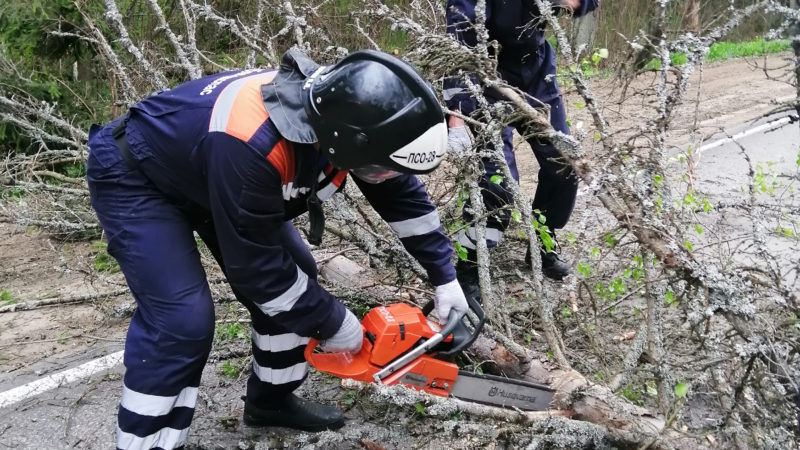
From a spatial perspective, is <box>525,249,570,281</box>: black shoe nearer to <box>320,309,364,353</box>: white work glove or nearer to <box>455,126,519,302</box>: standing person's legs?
<box>455,126,519,302</box>: standing person's legs

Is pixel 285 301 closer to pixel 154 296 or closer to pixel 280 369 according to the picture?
pixel 154 296

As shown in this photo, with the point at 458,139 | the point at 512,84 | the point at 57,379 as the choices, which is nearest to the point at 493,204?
the point at 458,139

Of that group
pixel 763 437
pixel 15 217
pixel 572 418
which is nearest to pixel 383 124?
pixel 572 418

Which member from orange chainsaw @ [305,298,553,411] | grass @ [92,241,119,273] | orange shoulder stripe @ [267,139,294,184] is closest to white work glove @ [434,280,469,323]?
orange chainsaw @ [305,298,553,411]

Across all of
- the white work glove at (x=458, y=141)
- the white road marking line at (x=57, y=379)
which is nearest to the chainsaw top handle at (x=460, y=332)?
the white work glove at (x=458, y=141)

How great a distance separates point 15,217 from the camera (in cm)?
464

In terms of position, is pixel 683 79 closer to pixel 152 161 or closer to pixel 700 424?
pixel 700 424

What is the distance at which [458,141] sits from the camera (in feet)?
10.8

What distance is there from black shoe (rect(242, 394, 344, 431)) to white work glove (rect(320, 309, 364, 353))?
21.3 inches

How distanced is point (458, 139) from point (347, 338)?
54.8 inches

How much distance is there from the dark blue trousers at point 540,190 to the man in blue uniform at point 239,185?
1.19m

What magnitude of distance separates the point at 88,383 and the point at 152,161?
5.04ft

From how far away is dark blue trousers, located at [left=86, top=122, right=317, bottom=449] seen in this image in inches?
83.6

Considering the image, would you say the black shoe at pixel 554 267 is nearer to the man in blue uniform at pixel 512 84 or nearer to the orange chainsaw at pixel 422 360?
the man in blue uniform at pixel 512 84
